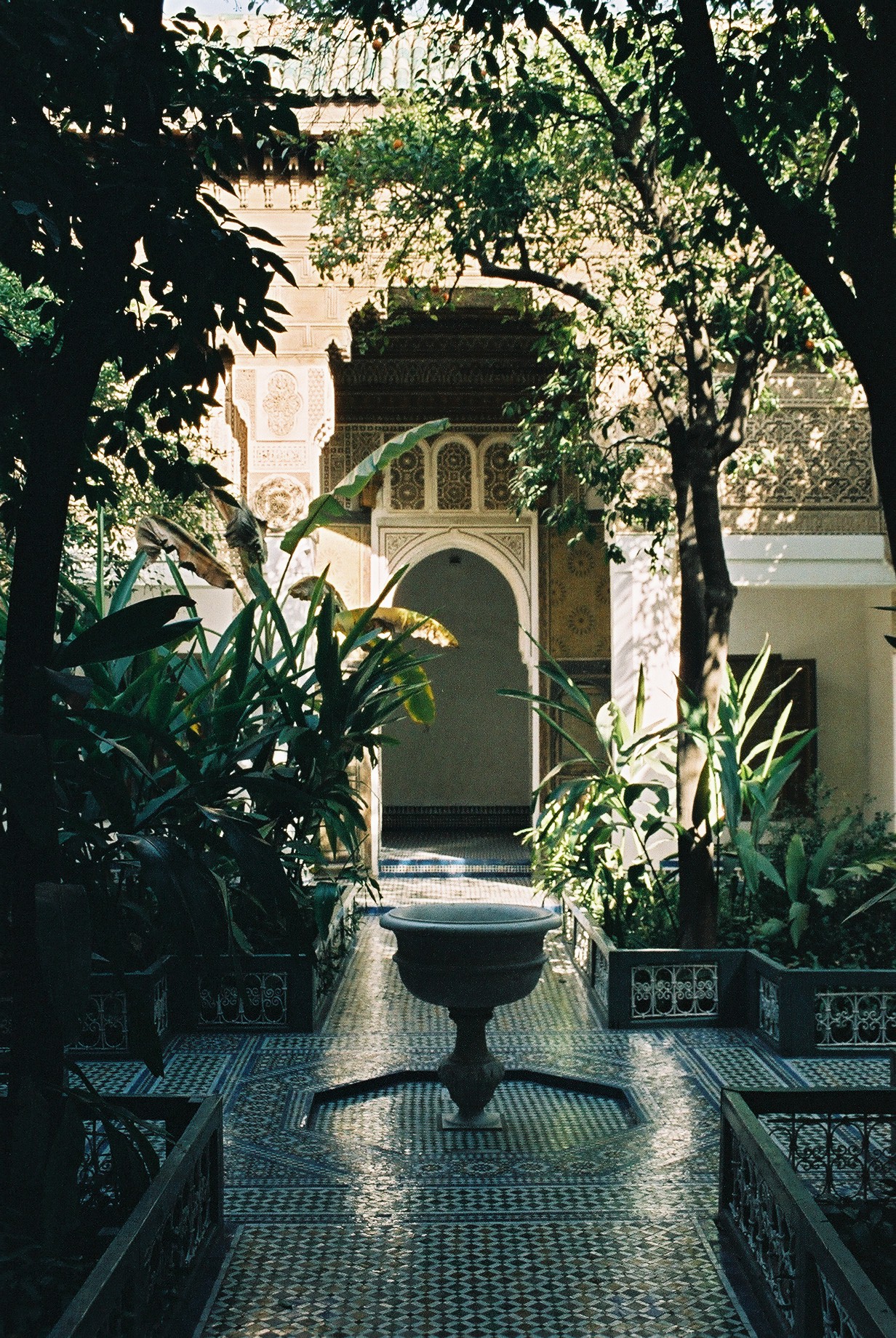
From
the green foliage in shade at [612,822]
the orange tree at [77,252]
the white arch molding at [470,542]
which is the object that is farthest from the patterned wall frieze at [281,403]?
the orange tree at [77,252]

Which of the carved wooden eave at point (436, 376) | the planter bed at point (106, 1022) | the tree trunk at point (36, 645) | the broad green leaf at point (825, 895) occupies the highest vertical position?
the carved wooden eave at point (436, 376)

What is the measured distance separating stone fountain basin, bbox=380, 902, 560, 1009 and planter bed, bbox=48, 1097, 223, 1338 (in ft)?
3.56

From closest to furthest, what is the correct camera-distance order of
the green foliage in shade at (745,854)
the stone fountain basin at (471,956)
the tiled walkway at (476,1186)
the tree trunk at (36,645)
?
1. the tree trunk at (36,645)
2. the tiled walkway at (476,1186)
3. the stone fountain basin at (471,956)
4. the green foliage in shade at (745,854)

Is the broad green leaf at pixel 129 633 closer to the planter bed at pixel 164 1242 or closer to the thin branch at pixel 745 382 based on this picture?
the planter bed at pixel 164 1242

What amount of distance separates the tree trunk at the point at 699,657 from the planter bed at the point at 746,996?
17 cm

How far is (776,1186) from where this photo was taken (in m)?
2.61

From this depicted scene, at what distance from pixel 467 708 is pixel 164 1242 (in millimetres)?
10284

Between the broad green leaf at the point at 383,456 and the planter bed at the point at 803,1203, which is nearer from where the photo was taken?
the planter bed at the point at 803,1203

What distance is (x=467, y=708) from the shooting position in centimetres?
1283

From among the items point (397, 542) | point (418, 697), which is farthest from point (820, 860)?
point (397, 542)

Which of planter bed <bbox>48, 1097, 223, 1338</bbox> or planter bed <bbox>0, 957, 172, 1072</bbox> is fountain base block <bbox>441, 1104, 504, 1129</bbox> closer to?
planter bed <bbox>48, 1097, 223, 1338</bbox>

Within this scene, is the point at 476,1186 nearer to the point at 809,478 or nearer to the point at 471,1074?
the point at 471,1074

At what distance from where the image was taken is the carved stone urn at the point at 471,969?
410cm

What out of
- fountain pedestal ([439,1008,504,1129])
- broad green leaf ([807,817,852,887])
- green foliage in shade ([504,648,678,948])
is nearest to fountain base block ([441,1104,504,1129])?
fountain pedestal ([439,1008,504,1129])
